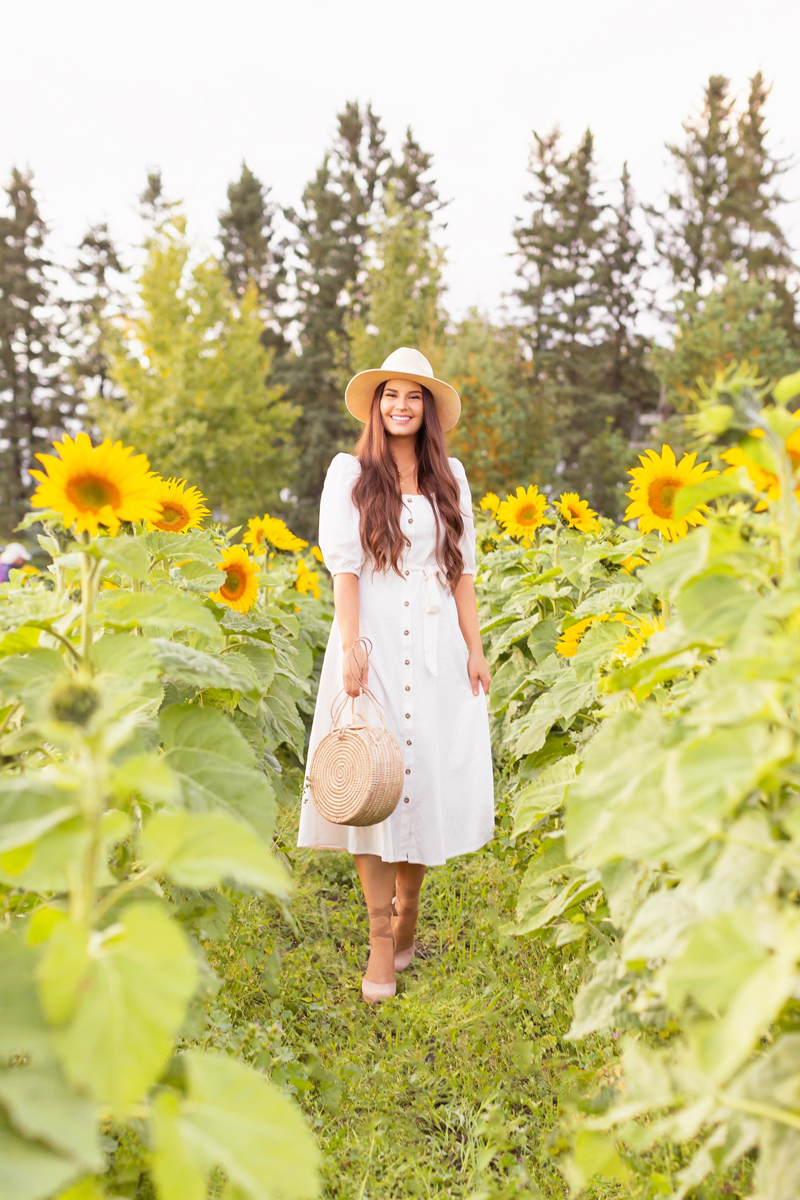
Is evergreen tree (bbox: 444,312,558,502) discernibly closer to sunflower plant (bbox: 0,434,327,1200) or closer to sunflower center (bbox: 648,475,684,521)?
sunflower center (bbox: 648,475,684,521)

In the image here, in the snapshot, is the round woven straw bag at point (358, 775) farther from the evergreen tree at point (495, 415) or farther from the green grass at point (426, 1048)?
the evergreen tree at point (495, 415)

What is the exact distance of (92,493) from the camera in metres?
1.47

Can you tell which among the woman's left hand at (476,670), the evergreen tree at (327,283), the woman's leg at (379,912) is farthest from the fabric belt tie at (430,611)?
the evergreen tree at (327,283)

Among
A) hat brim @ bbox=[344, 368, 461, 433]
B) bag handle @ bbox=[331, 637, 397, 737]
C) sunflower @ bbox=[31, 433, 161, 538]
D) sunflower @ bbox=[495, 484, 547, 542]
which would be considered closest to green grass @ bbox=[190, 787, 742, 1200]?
bag handle @ bbox=[331, 637, 397, 737]

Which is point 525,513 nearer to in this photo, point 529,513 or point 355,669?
point 529,513

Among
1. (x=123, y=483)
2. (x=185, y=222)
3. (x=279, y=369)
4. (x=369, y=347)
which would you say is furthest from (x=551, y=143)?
(x=123, y=483)

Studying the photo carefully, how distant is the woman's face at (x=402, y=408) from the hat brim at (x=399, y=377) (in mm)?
30

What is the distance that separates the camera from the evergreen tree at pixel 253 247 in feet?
102

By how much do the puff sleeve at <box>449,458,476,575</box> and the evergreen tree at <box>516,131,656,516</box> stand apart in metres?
22.8

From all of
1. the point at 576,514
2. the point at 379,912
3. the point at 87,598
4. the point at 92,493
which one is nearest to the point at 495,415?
the point at 576,514

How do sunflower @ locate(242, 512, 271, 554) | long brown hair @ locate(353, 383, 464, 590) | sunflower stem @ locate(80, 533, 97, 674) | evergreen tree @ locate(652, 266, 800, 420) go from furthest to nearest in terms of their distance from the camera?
evergreen tree @ locate(652, 266, 800, 420)
sunflower @ locate(242, 512, 271, 554)
long brown hair @ locate(353, 383, 464, 590)
sunflower stem @ locate(80, 533, 97, 674)

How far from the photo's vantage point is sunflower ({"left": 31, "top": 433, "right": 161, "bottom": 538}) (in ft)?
4.71

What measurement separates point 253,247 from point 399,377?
3072 centimetres

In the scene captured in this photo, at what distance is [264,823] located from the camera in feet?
4.17
